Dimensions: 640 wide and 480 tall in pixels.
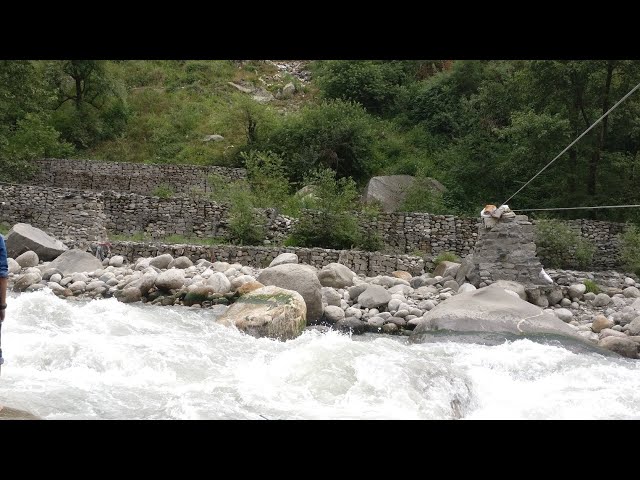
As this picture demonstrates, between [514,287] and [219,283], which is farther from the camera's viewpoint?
[514,287]

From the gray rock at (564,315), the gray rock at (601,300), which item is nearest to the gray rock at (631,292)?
the gray rock at (601,300)

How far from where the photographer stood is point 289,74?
3372 cm

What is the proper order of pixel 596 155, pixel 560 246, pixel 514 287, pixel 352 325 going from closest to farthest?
pixel 352 325, pixel 514 287, pixel 560 246, pixel 596 155

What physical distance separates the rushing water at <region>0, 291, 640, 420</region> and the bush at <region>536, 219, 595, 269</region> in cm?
762

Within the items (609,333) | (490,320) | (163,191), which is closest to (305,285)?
(490,320)

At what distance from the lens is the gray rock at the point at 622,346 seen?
31.2ft

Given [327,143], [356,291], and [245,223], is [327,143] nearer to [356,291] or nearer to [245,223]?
[245,223]

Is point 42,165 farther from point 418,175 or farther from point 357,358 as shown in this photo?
point 357,358

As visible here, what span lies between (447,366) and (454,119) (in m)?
20.6

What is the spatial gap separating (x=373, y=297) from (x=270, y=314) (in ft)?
9.81

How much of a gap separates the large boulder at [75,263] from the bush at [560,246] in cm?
1088

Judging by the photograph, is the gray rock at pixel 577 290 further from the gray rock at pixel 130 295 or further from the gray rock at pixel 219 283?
the gray rock at pixel 130 295

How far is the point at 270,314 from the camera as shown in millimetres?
9266
